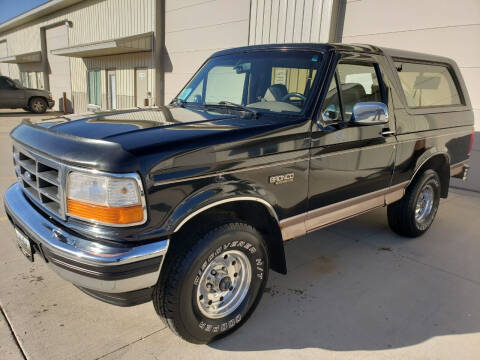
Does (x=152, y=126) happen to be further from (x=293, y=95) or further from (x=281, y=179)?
(x=293, y=95)

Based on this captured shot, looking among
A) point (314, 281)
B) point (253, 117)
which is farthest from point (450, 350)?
point (253, 117)

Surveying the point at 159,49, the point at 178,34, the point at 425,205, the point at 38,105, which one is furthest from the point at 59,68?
the point at 425,205

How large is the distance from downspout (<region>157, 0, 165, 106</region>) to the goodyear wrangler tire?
12.9 metres

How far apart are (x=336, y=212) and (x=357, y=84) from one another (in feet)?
4.19

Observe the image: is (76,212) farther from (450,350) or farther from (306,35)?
(306,35)

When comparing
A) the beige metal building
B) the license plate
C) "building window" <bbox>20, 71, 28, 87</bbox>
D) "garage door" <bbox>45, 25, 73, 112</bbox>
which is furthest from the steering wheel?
"building window" <bbox>20, 71, 28, 87</bbox>

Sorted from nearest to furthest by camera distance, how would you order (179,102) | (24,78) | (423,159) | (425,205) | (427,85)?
(179,102)
(423,159)
(427,85)
(425,205)
(24,78)

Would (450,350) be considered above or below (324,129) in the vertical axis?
below

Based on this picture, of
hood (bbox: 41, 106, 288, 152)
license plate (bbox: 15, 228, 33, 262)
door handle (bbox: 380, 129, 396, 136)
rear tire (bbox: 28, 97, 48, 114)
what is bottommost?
rear tire (bbox: 28, 97, 48, 114)

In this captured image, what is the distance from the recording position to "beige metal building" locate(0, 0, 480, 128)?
6.81m

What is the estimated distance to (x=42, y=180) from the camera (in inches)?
92.3

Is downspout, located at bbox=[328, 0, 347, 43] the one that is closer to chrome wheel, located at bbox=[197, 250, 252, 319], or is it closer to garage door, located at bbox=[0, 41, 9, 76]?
chrome wheel, located at bbox=[197, 250, 252, 319]

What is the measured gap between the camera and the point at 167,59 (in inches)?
548

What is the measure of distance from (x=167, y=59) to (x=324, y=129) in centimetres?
1243
